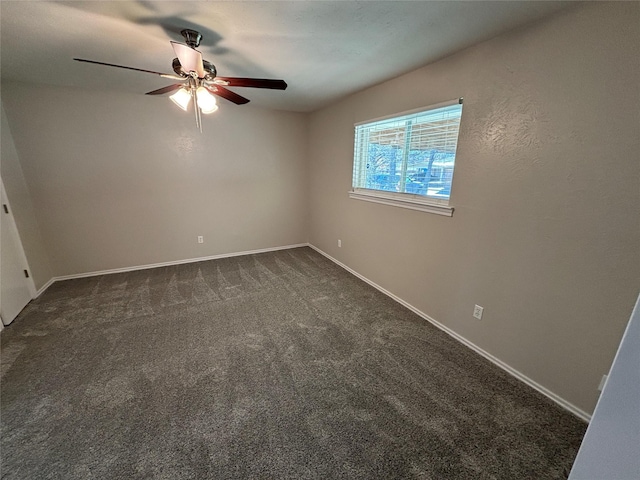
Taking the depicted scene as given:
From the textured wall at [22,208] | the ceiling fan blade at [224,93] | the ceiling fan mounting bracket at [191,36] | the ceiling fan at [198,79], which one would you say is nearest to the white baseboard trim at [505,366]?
the ceiling fan at [198,79]

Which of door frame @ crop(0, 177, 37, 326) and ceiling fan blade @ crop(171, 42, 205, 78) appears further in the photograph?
door frame @ crop(0, 177, 37, 326)

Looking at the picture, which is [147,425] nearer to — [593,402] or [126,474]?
[126,474]

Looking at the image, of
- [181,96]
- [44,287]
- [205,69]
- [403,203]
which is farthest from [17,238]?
[403,203]

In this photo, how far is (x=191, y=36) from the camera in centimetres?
175

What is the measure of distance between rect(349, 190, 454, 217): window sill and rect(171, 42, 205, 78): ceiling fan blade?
2.03 m

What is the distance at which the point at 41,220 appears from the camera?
10.3 ft

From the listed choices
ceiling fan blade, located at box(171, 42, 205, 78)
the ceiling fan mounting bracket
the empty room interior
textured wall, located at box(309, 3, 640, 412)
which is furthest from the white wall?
the ceiling fan mounting bracket

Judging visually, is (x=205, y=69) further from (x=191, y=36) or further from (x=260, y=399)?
(x=260, y=399)

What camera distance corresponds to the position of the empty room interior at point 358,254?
53.1 inches

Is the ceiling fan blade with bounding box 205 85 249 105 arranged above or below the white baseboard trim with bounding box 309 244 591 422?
above

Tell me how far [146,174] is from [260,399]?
3375mm

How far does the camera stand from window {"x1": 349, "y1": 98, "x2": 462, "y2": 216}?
220cm

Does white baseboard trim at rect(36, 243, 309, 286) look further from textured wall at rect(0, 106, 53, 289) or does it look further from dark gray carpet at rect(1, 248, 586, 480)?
dark gray carpet at rect(1, 248, 586, 480)

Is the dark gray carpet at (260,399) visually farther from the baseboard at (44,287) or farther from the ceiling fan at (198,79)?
the ceiling fan at (198,79)
